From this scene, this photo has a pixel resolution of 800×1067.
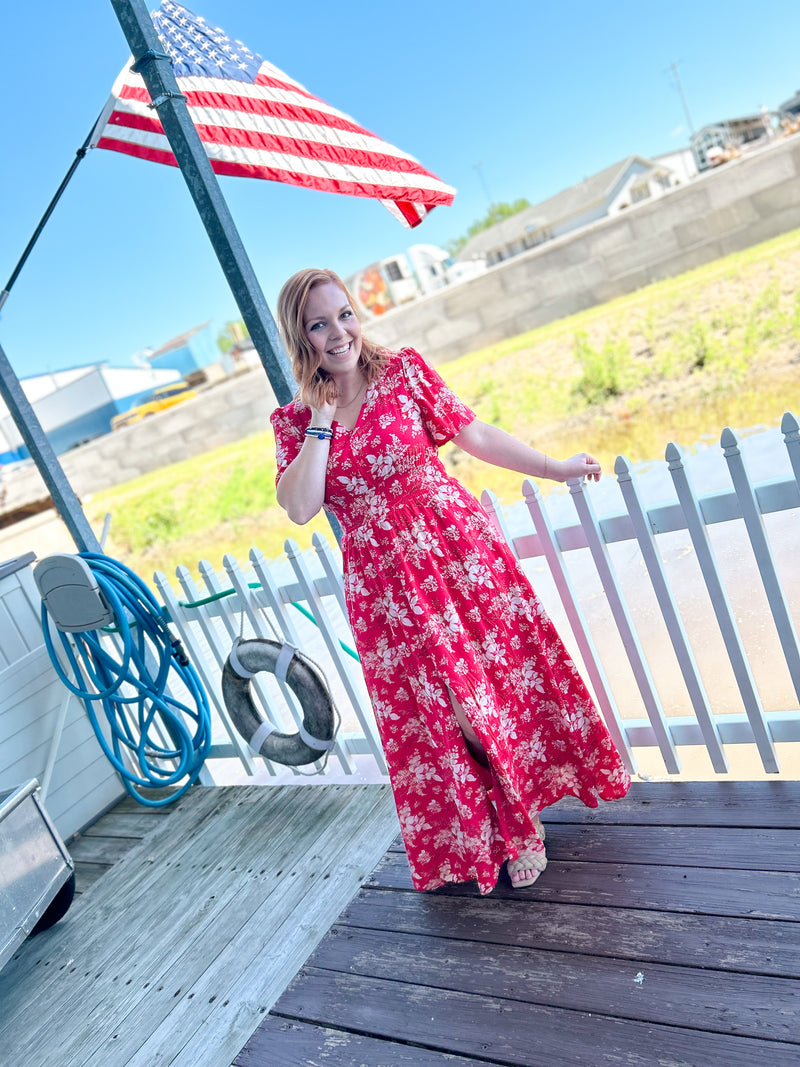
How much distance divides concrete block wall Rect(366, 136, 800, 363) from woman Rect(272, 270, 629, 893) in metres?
12.7

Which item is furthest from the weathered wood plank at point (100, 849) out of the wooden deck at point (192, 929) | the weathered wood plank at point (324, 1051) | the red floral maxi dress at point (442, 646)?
the red floral maxi dress at point (442, 646)

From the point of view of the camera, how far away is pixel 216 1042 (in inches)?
76.9

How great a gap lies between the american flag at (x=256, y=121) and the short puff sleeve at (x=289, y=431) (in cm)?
104

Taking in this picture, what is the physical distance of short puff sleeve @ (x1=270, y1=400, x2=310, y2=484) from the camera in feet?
6.70

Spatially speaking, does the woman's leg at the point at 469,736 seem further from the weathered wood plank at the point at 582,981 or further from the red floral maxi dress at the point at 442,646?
the weathered wood plank at the point at 582,981

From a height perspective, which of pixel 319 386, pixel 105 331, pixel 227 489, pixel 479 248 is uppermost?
pixel 105 331

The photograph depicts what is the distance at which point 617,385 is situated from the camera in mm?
13578

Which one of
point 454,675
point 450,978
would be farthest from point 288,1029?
point 454,675

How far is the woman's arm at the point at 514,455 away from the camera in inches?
79.9

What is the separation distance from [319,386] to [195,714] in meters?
1.79

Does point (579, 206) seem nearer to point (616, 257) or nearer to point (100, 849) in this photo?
point (616, 257)

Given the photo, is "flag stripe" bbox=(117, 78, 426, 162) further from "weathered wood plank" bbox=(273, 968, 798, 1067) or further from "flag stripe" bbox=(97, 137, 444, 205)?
"weathered wood plank" bbox=(273, 968, 798, 1067)

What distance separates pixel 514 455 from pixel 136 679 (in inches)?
77.6

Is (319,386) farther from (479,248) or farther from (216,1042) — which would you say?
(479,248)
